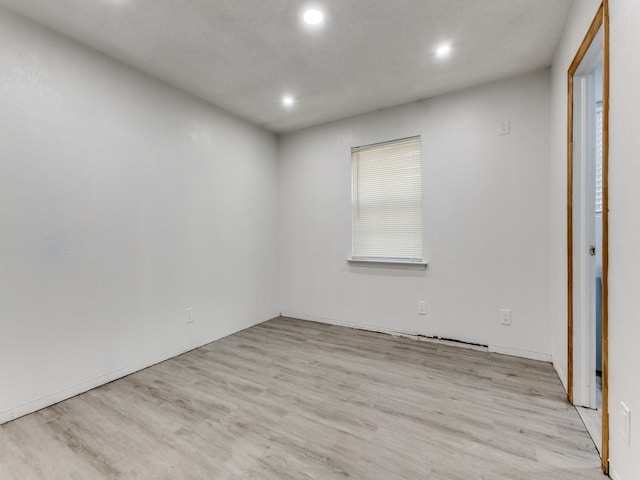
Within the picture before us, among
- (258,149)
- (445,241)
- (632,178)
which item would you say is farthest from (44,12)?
(445,241)

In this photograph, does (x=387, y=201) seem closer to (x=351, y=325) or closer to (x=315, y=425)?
(x=351, y=325)

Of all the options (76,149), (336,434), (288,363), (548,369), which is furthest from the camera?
(288,363)

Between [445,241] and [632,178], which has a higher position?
[632,178]

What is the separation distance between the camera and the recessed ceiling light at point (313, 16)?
1.97m

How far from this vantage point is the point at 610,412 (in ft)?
4.55

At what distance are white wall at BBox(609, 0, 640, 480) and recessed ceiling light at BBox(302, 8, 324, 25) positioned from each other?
1.48 metres

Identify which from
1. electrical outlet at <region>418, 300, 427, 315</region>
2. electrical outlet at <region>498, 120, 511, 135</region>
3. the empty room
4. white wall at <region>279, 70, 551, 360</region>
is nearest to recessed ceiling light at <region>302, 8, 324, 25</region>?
the empty room

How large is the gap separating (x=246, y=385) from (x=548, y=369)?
2.42 meters

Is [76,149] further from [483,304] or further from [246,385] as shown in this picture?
[483,304]

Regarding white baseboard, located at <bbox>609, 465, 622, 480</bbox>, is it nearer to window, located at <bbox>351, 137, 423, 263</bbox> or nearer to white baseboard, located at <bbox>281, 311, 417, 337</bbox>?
white baseboard, located at <bbox>281, 311, 417, 337</bbox>

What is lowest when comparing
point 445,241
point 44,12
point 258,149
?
point 445,241

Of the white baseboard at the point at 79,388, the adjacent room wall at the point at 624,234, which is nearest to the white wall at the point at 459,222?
the adjacent room wall at the point at 624,234

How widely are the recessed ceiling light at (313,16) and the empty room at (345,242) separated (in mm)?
26

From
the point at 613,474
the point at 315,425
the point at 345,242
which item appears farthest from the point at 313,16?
the point at 613,474
